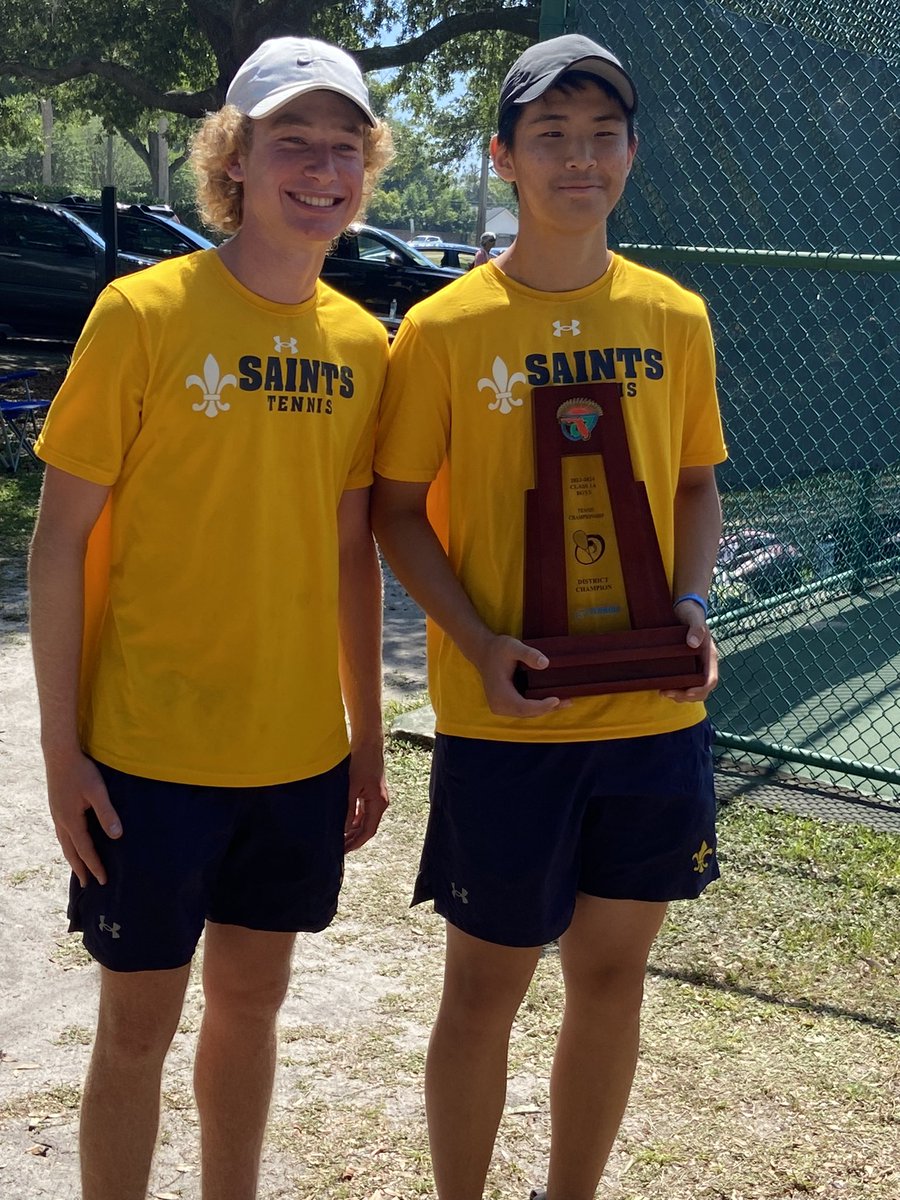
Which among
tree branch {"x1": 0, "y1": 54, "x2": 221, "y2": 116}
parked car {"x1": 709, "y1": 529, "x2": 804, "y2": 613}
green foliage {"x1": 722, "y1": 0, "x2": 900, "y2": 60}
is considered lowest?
parked car {"x1": 709, "y1": 529, "x2": 804, "y2": 613}

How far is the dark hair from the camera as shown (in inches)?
81.1

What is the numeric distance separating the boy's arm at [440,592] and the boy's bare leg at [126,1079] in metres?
0.67

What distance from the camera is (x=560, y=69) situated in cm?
204

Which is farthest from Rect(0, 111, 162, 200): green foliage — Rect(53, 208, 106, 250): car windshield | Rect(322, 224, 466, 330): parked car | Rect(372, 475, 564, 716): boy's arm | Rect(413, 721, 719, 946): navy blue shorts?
Rect(413, 721, 719, 946): navy blue shorts

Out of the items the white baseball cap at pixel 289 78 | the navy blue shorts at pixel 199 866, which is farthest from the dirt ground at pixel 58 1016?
the white baseball cap at pixel 289 78

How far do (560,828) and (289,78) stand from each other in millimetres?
1262

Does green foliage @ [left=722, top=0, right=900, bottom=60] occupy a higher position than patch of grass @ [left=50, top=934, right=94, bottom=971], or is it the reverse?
green foliage @ [left=722, top=0, right=900, bottom=60]

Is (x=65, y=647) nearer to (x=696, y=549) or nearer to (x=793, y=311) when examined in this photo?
(x=696, y=549)

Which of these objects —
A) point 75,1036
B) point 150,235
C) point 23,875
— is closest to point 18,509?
point 23,875

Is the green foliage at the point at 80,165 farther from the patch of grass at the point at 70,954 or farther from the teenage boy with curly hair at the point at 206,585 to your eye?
the teenage boy with curly hair at the point at 206,585

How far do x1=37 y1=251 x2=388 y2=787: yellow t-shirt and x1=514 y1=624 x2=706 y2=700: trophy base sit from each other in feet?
1.20

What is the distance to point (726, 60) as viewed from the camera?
7242 mm

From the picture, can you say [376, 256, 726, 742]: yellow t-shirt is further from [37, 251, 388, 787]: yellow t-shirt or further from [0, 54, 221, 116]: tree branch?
[0, 54, 221, 116]: tree branch

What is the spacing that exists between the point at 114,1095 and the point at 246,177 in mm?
1463
